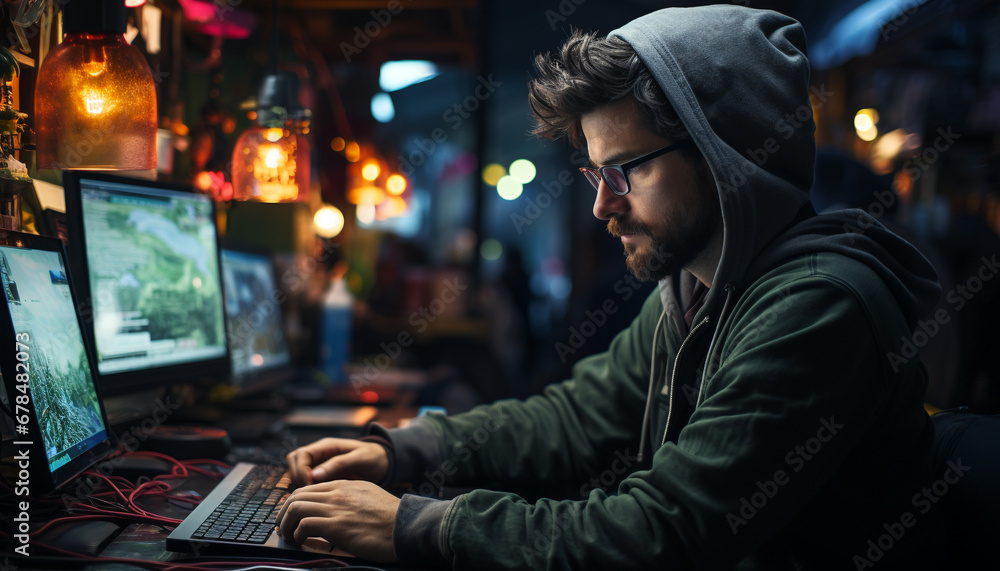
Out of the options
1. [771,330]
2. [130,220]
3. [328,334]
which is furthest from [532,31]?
[771,330]

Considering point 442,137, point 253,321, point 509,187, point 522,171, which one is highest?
point 522,171

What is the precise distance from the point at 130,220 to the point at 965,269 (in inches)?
132

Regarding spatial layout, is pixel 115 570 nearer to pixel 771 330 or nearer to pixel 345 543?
pixel 345 543

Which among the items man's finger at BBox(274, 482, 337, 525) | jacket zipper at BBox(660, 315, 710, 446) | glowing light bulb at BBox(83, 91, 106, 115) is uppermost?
glowing light bulb at BBox(83, 91, 106, 115)

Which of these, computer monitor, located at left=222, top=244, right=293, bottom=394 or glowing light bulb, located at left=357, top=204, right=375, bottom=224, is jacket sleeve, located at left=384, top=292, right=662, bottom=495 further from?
glowing light bulb, located at left=357, top=204, right=375, bottom=224

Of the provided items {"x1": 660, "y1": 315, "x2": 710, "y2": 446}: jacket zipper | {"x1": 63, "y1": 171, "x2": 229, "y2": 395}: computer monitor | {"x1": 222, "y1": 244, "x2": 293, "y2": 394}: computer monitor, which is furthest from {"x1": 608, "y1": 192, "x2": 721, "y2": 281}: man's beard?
{"x1": 222, "y1": 244, "x2": 293, "y2": 394}: computer monitor

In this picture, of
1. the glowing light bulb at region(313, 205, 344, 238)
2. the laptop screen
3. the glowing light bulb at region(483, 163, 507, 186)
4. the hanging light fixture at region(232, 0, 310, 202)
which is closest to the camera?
the laptop screen

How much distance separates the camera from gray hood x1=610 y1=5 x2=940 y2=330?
3.94 feet

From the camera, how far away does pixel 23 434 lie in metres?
1.03

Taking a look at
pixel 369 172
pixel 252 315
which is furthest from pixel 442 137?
pixel 252 315

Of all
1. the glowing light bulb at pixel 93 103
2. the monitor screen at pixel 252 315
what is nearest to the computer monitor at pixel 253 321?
the monitor screen at pixel 252 315

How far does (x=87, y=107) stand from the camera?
1.29 metres

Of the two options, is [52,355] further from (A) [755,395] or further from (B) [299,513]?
→ (A) [755,395]

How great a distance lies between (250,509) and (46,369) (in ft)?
1.30
